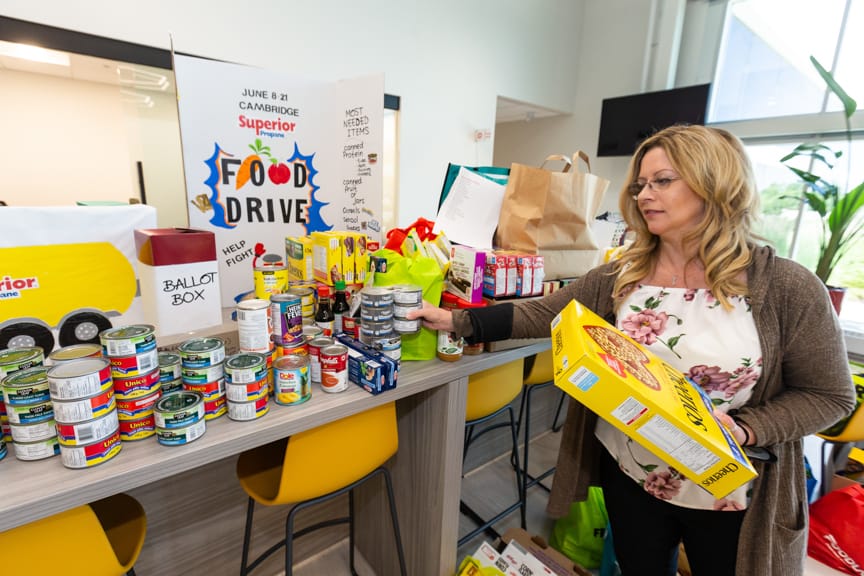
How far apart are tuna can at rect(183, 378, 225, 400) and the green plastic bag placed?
0.48 meters

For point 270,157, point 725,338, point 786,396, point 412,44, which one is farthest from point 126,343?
point 412,44

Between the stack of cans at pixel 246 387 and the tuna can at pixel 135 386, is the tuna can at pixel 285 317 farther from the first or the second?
the tuna can at pixel 135 386

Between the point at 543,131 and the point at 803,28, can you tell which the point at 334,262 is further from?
the point at 543,131

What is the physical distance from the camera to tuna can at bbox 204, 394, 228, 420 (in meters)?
0.81

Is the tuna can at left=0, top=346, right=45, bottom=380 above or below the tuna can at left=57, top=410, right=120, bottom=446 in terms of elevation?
above

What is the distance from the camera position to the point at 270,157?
1.58 m

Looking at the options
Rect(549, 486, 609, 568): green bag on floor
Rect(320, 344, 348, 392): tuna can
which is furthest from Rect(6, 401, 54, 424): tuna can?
Rect(549, 486, 609, 568): green bag on floor

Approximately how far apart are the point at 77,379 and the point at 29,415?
0.13 meters

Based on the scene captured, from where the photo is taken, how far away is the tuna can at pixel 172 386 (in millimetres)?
823

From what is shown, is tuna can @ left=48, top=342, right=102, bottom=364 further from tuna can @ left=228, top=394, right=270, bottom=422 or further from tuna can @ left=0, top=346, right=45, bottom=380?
tuna can @ left=228, top=394, right=270, bottom=422

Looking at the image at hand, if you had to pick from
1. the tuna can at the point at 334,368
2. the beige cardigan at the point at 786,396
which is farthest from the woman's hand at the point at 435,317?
the beige cardigan at the point at 786,396

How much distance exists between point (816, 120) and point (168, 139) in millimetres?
5310

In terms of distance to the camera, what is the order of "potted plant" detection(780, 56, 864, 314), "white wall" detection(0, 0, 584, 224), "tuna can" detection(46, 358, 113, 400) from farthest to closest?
"potted plant" detection(780, 56, 864, 314)
"white wall" detection(0, 0, 584, 224)
"tuna can" detection(46, 358, 113, 400)

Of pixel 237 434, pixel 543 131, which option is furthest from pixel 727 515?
pixel 543 131
